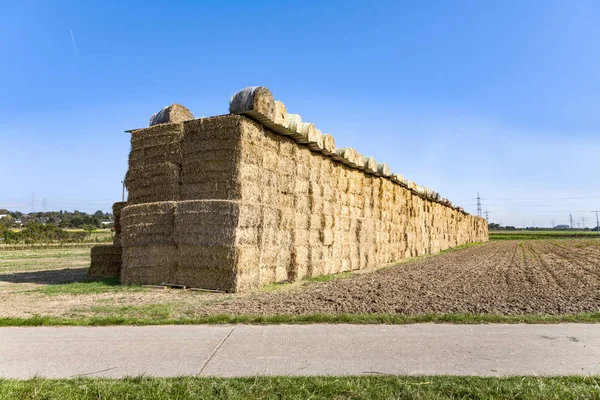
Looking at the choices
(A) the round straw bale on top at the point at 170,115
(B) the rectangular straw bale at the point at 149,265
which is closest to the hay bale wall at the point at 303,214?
(B) the rectangular straw bale at the point at 149,265

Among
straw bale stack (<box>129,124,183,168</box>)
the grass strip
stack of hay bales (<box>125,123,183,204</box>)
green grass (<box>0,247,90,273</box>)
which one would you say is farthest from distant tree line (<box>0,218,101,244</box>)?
the grass strip

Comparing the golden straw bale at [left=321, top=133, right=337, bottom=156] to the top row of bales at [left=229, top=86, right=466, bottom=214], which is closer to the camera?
the top row of bales at [left=229, top=86, right=466, bottom=214]

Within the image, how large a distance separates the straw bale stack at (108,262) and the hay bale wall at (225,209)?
211 cm

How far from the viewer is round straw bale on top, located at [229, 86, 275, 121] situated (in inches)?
420

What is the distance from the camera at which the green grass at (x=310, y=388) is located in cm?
358

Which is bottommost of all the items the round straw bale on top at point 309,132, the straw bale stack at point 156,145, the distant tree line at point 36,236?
the distant tree line at point 36,236

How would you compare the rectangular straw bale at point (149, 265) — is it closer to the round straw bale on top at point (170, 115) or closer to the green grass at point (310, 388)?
the round straw bale on top at point (170, 115)

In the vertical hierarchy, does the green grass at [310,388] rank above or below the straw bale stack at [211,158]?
below

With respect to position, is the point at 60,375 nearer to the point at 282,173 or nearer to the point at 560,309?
the point at 560,309

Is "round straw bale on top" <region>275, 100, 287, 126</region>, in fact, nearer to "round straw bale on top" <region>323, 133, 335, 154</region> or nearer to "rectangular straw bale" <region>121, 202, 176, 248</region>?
"round straw bale on top" <region>323, 133, 335, 154</region>

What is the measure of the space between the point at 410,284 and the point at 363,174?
343 inches

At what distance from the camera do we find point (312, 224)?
47.1ft

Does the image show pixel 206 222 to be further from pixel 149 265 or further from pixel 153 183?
pixel 153 183

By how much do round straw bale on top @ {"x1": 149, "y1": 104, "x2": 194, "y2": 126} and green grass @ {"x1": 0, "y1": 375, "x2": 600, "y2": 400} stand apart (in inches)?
369
